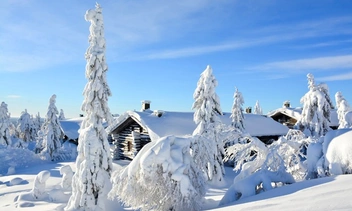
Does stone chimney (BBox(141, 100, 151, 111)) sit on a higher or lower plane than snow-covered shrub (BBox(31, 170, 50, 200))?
higher

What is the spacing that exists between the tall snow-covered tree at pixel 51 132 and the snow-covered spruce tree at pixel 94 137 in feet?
72.0

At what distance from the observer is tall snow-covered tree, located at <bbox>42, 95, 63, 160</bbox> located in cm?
3466

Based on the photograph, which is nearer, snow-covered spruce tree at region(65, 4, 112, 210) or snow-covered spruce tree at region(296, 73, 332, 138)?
snow-covered spruce tree at region(65, 4, 112, 210)

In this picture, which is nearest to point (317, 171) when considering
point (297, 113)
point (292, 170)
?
point (292, 170)

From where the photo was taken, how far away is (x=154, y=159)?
8.39 m

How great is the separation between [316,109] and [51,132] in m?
30.0

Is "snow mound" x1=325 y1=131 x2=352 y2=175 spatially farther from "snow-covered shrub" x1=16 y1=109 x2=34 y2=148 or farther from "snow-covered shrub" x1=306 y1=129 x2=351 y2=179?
"snow-covered shrub" x1=16 y1=109 x2=34 y2=148

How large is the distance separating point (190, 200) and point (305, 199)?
359 centimetres

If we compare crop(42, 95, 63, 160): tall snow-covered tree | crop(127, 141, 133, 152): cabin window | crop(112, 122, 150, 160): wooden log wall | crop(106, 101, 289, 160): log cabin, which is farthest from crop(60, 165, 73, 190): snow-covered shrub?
crop(42, 95, 63, 160): tall snow-covered tree

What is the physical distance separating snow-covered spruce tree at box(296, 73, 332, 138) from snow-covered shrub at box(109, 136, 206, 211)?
18324mm

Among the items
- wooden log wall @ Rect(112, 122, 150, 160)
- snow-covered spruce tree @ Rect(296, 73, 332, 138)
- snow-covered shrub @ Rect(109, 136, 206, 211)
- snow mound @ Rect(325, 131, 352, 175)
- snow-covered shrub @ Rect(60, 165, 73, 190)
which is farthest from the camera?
wooden log wall @ Rect(112, 122, 150, 160)

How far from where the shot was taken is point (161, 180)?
8586 millimetres

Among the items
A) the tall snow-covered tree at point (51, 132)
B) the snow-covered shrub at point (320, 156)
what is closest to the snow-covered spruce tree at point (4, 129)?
the tall snow-covered tree at point (51, 132)

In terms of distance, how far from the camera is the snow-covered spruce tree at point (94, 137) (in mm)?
14148
